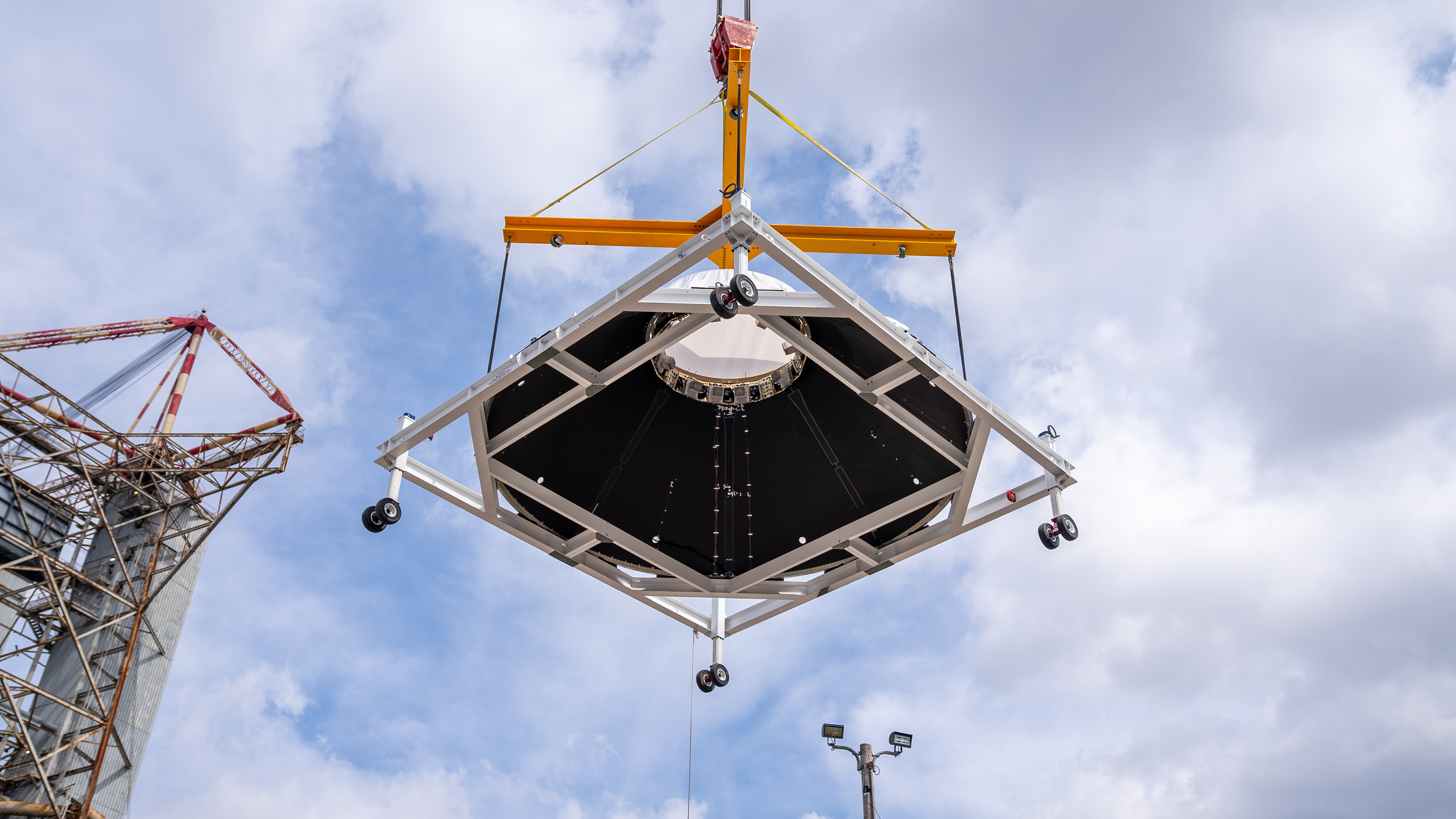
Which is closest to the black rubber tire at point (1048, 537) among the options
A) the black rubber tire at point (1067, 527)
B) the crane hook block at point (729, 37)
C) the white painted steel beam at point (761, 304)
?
the black rubber tire at point (1067, 527)

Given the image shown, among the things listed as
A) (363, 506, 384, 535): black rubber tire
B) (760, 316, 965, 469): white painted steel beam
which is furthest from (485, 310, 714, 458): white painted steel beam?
(363, 506, 384, 535): black rubber tire

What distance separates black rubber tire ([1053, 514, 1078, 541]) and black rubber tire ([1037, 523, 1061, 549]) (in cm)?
15

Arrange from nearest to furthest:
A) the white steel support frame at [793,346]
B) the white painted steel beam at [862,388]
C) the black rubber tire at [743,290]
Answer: the black rubber tire at [743,290]
the white steel support frame at [793,346]
the white painted steel beam at [862,388]

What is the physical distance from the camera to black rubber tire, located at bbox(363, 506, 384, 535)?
19.6m

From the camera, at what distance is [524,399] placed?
21.2 meters

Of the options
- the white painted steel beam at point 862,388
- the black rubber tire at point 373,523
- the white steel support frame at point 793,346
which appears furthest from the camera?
the black rubber tire at point 373,523

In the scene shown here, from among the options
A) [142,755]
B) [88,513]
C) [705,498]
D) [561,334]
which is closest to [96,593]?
[88,513]

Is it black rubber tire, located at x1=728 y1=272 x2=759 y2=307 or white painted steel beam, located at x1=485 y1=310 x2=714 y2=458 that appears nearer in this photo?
black rubber tire, located at x1=728 y1=272 x2=759 y2=307

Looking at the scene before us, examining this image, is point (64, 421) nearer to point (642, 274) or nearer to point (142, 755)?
point (142, 755)

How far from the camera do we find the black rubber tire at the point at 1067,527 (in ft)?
65.3

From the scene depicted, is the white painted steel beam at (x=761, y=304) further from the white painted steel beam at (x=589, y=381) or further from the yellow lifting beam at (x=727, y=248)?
the yellow lifting beam at (x=727, y=248)

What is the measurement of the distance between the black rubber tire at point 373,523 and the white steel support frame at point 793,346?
71cm

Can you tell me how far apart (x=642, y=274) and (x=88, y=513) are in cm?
4182

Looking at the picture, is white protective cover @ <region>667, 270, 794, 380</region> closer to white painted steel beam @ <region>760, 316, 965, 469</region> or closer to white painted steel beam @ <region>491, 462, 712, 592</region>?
white painted steel beam @ <region>760, 316, 965, 469</region>
